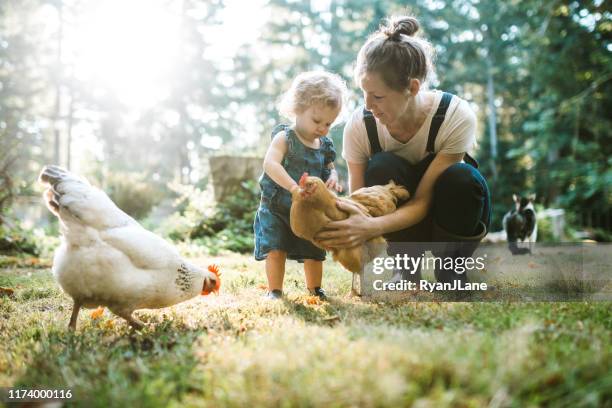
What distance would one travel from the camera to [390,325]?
1988 mm

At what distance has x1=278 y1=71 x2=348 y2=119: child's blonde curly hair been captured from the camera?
3.16 metres

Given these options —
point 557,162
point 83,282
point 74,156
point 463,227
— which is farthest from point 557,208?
point 74,156

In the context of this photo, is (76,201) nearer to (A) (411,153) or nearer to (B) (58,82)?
(A) (411,153)

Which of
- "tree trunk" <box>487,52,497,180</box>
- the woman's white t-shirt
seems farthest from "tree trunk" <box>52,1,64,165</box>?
the woman's white t-shirt

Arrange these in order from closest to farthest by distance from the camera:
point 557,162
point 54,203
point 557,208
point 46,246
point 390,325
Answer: point 390,325 < point 54,203 < point 46,246 < point 557,208 < point 557,162

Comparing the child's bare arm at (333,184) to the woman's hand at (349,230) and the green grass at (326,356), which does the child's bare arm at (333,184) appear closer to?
the woman's hand at (349,230)

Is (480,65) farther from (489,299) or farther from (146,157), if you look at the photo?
(489,299)

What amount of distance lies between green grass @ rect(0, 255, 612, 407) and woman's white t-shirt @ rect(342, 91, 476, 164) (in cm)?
96

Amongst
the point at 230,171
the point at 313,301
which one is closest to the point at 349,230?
the point at 313,301

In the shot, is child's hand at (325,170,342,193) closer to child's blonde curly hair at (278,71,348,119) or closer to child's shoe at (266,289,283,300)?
child's blonde curly hair at (278,71,348,119)

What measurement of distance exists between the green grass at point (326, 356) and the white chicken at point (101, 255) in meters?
0.16

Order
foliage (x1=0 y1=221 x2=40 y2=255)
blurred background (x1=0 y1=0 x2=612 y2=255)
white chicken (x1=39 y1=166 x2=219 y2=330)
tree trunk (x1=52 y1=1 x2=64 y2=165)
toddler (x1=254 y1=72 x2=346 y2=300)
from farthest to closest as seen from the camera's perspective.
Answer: tree trunk (x1=52 y1=1 x2=64 y2=165), blurred background (x1=0 y1=0 x2=612 y2=255), foliage (x1=0 y1=221 x2=40 y2=255), toddler (x1=254 y1=72 x2=346 y2=300), white chicken (x1=39 y1=166 x2=219 y2=330)

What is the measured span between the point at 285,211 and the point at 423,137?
1.10 m

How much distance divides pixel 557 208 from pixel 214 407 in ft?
Answer: 41.1
